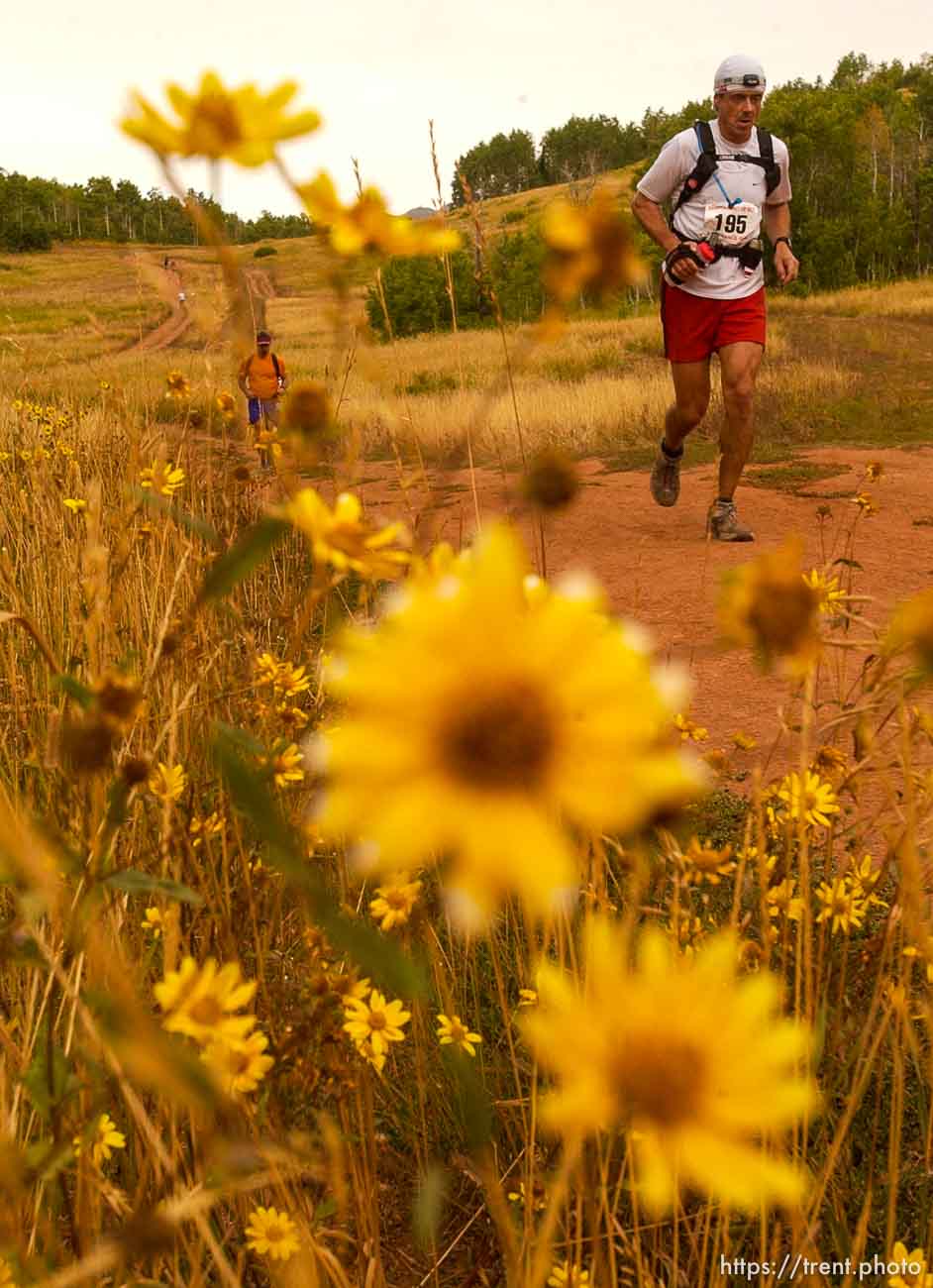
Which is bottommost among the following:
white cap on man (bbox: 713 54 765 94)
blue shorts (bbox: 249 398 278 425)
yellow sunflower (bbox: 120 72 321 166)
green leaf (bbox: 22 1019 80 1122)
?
green leaf (bbox: 22 1019 80 1122)

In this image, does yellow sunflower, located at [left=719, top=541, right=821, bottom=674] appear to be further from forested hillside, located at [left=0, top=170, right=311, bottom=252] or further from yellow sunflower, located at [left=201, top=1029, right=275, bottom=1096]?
forested hillside, located at [left=0, top=170, right=311, bottom=252]

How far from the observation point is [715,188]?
4.20 metres

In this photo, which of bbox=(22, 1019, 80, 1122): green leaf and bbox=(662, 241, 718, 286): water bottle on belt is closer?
bbox=(22, 1019, 80, 1122): green leaf

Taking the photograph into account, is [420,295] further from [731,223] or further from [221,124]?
[221,124]

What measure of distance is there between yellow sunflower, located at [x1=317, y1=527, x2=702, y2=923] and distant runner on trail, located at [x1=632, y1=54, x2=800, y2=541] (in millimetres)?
3987

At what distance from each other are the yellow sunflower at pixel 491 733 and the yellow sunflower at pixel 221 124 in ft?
1.27

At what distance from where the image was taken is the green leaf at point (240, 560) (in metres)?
0.47

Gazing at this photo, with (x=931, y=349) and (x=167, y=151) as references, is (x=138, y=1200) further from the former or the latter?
(x=931, y=349)

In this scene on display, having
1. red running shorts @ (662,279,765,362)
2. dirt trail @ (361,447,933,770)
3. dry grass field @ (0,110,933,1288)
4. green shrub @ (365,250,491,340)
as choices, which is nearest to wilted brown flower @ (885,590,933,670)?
dry grass field @ (0,110,933,1288)

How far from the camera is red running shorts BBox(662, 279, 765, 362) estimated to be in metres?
4.21

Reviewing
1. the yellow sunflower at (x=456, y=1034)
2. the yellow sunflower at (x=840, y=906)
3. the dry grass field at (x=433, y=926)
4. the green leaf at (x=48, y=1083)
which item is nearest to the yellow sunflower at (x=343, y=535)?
the dry grass field at (x=433, y=926)

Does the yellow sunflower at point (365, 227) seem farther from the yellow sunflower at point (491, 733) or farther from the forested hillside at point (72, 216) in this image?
the forested hillside at point (72, 216)

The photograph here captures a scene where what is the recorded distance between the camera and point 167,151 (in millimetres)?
621

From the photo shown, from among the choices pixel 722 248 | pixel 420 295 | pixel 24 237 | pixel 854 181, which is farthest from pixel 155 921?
pixel 24 237
